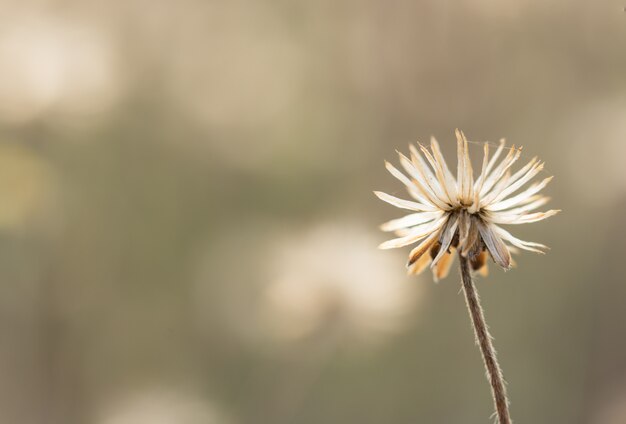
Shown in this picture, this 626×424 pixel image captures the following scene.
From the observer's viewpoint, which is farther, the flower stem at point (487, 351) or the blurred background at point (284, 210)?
the blurred background at point (284, 210)

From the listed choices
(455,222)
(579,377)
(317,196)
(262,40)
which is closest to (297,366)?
(317,196)

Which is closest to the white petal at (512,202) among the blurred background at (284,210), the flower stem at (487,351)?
the flower stem at (487,351)

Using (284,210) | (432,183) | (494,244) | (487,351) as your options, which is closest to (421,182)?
(432,183)

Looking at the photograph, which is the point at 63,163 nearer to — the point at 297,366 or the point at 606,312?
the point at 297,366

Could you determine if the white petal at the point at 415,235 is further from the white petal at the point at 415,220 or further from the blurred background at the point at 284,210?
the blurred background at the point at 284,210

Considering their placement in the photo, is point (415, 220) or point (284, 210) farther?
point (284, 210)

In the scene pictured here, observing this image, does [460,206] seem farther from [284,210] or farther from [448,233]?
[284,210]
